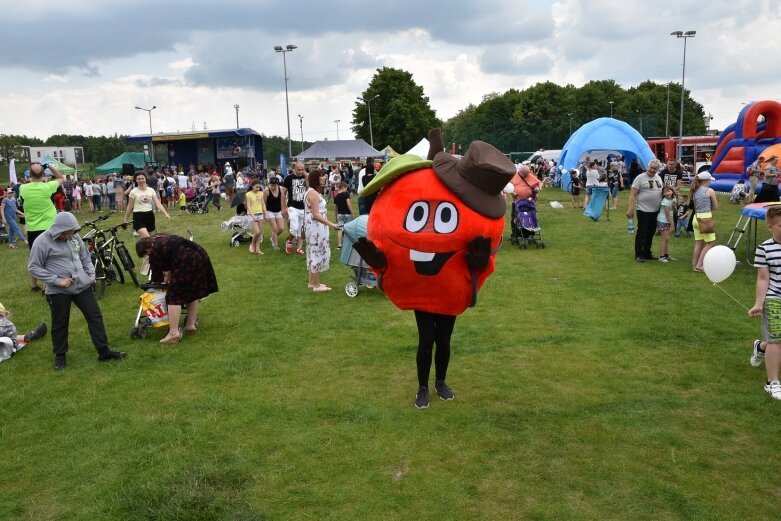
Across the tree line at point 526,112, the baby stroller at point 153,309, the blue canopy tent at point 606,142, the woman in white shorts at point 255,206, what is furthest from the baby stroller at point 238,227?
the tree line at point 526,112

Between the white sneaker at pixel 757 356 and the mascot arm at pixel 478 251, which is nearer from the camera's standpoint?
the mascot arm at pixel 478 251

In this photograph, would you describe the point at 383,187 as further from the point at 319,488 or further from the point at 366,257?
the point at 319,488

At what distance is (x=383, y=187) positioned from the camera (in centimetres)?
498

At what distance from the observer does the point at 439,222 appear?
4605 millimetres

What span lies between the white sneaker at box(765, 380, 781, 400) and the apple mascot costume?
274 centimetres

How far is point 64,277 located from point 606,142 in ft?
78.3

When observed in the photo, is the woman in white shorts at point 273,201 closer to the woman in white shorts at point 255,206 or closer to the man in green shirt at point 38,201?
the woman in white shorts at point 255,206

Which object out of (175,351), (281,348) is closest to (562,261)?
(281,348)

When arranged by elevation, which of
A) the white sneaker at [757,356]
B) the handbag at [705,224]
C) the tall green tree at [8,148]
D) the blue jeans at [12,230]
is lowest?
the white sneaker at [757,356]

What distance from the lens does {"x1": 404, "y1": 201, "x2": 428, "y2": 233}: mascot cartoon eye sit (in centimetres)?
464

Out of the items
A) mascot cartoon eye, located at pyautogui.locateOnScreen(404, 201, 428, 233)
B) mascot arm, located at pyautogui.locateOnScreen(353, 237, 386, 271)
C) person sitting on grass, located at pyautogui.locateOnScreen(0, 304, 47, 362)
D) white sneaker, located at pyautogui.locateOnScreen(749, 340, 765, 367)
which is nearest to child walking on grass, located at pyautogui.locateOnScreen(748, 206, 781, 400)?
white sneaker, located at pyautogui.locateOnScreen(749, 340, 765, 367)

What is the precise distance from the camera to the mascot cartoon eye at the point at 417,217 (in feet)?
15.2

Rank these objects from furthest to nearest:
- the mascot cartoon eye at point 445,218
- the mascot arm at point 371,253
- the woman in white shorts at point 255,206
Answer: the woman in white shorts at point 255,206 → the mascot arm at point 371,253 → the mascot cartoon eye at point 445,218

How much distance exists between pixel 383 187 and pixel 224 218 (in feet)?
58.8
